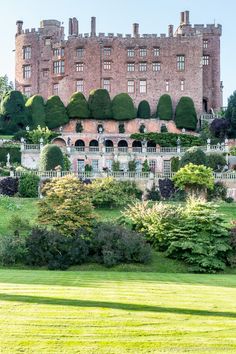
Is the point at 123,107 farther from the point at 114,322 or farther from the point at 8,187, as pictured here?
the point at 114,322

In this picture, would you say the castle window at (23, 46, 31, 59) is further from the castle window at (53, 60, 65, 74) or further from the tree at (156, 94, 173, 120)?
the tree at (156, 94, 173, 120)

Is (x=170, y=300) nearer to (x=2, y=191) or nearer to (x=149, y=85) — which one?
(x=2, y=191)

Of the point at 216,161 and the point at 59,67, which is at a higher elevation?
the point at 59,67

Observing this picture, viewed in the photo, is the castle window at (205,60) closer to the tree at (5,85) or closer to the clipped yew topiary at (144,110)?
the clipped yew topiary at (144,110)

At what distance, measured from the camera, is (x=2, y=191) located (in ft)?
133

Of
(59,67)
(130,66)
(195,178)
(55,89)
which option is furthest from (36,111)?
(195,178)

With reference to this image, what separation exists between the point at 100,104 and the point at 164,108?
6.89 m

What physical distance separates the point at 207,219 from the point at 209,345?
19760 millimetres

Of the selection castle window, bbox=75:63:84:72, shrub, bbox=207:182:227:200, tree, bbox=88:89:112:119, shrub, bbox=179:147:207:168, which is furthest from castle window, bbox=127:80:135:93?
shrub, bbox=207:182:227:200

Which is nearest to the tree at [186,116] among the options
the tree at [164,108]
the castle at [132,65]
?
the tree at [164,108]

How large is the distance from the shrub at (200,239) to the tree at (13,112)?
34.7 m

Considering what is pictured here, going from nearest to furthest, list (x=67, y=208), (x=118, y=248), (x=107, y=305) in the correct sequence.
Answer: (x=107, y=305), (x=118, y=248), (x=67, y=208)

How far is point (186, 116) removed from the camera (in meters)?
62.1

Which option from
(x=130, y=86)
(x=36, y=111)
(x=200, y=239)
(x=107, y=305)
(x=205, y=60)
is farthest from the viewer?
(x=205, y=60)
